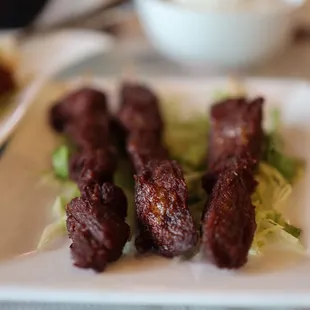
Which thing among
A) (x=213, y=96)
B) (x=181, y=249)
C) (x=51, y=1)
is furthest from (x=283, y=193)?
(x=51, y=1)

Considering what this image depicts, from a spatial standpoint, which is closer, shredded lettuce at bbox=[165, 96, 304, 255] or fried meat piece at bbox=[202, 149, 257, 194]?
shredded lettuce at bbox=[165, 96, 304, 255]

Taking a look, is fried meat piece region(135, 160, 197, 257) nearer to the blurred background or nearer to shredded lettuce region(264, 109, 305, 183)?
shredded lettuce region(264, 109, 305, 183)

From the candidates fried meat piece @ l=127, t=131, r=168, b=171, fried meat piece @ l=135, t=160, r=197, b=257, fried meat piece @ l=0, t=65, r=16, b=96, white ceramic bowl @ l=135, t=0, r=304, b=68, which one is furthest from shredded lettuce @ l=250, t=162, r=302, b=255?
fried meat piece @ l=0, t=65, r=16, b=96

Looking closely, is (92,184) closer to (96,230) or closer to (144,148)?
(96,230)

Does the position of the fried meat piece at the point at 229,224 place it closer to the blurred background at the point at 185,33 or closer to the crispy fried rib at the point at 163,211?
the crispy fried rib at the point at 163,211

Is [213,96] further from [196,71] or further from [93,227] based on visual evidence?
[93,227]

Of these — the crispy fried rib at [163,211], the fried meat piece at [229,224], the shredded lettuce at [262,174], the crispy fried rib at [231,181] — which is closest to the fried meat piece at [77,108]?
the shredded lettuce at [262,174]
